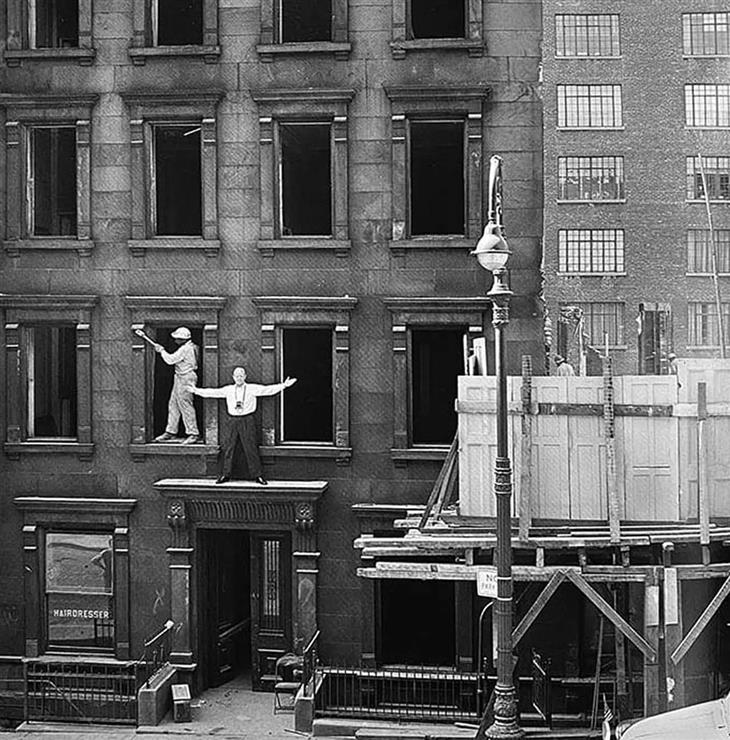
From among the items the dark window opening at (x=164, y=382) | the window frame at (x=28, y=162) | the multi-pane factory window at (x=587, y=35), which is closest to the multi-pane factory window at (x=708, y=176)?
the multi-pane factory window at (x=587, y=35)

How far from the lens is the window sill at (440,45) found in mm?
19609

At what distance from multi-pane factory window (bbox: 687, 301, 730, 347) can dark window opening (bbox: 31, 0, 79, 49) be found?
1131 centimetres

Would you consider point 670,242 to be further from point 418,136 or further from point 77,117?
point 77,117

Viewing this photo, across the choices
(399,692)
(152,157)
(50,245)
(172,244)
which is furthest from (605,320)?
(50,245)

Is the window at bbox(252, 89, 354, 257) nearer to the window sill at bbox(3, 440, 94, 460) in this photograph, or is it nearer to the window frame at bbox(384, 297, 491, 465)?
the window frame at bbox(384, 297, 491, 465)

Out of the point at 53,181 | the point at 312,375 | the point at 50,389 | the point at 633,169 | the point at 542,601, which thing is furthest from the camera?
the point at 50,389

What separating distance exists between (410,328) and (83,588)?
711 centimetres

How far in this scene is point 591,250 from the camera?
64.8 ft

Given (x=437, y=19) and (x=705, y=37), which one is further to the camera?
(x=437, y=19)

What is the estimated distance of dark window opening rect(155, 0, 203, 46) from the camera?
20562mm

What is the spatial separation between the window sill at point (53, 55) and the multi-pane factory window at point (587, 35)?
7745 mm

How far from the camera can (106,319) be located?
67.0 feet

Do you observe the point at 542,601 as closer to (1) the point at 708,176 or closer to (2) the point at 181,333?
(2) the point at 181,333

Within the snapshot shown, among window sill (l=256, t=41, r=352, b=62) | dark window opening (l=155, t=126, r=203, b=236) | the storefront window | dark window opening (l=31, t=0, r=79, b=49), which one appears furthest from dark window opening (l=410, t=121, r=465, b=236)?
the storefront window
